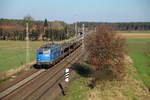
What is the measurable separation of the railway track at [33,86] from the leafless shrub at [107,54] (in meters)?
4.57

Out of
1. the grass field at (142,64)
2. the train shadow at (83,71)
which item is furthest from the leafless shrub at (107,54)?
the grass field at (142,64)

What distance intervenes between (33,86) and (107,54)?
28.4ft

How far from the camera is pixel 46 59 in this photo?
33.3 meters

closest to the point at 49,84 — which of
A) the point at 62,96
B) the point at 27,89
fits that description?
the point at 27,89

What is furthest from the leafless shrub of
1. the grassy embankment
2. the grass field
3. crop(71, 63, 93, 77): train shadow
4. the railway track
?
the railway track

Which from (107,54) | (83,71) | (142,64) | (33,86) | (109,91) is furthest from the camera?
(142,64)

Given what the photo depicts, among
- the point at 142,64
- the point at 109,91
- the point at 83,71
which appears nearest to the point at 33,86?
the point at 109,91

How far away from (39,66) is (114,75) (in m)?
12.4

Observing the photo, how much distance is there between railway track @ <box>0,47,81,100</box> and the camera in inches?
774

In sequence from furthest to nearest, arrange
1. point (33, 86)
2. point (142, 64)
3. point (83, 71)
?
point (142, 64) → point (83, 71) → point (33, 86)

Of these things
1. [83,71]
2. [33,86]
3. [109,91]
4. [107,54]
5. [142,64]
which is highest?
[107,54]

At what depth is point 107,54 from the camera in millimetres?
26859

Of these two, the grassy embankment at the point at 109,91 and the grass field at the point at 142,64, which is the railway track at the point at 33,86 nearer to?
the grassy embankment at the point at 109,91

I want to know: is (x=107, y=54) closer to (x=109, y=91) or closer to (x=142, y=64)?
(x=109, y=91)
